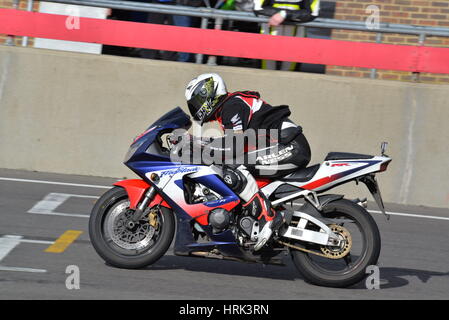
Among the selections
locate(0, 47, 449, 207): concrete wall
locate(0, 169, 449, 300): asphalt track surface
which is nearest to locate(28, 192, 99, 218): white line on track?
locate(0, 169, 449, 300): asphalt track surface

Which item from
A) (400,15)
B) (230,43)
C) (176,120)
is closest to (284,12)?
(230,43)

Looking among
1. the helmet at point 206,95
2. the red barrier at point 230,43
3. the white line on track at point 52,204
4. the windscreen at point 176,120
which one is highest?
the red barrier at point 230,43

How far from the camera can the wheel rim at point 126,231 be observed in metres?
6.83

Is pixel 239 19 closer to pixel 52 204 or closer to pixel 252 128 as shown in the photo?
pixel 52 204

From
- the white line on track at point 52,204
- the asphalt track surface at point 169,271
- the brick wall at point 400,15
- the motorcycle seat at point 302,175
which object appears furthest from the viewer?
the brick wall at point 400,15

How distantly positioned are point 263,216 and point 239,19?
4.71 m

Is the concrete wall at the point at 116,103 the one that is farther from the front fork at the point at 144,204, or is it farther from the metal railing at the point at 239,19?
the front fork at the point at 144,204

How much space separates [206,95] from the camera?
265 inches

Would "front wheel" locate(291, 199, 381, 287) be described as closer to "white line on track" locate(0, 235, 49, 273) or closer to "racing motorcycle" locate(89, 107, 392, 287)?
"racing motorcycle" locate(89, 107, 392, 287)

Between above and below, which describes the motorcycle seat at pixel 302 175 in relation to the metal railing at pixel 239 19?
below

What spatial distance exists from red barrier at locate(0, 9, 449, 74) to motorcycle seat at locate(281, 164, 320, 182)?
417 cm

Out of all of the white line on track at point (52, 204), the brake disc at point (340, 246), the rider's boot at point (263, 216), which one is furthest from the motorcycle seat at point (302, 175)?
the white line on track at point (52, 204)

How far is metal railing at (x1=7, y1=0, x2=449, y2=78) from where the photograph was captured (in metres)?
10.5
